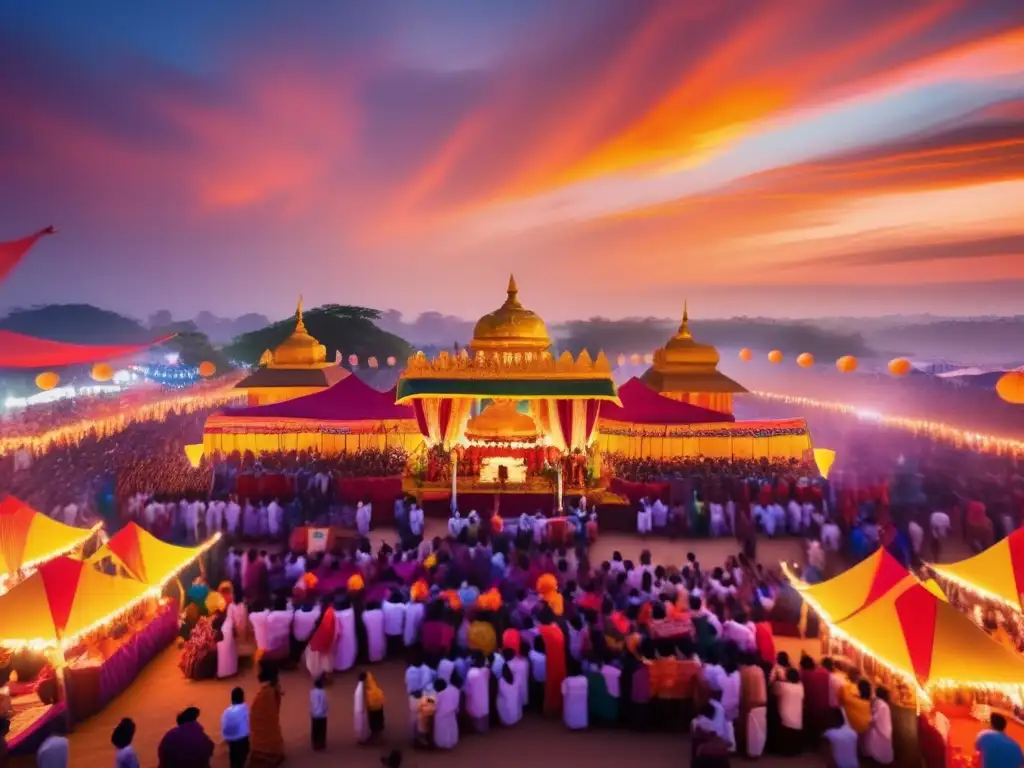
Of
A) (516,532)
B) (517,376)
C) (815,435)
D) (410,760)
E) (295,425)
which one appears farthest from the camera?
(815,435)

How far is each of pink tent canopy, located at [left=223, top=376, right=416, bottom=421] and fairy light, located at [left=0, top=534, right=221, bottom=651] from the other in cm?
821

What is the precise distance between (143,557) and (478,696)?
523cm

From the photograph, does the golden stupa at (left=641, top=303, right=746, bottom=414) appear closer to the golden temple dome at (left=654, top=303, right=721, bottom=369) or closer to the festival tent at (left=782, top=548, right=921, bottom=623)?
the golden temple dome at (left=654, top=303, right=721, bottom=369)

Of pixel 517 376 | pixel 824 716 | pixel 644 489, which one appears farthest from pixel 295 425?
pixel 824 716

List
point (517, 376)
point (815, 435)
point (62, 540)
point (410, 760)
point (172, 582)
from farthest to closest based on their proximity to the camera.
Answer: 1. point (815, 435)
2. point (517, 376)
3. point (62, 540)
4. point (172, 582)
5. point (410, 760)

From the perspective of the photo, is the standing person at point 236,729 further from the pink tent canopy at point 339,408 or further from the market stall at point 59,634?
the pink tent canopy at point 339,408

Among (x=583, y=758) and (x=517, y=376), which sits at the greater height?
(x=517, y=376)

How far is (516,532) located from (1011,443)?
14.6m

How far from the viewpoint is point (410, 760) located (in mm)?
6816

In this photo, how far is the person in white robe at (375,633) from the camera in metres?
8.73

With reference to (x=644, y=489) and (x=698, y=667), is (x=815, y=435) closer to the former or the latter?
(x=644, y=489)

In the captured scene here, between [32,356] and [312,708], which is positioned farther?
[32,356]

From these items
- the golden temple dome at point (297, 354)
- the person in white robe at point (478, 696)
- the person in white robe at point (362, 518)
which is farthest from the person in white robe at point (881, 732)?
the golden temple dome at point (297, 354)

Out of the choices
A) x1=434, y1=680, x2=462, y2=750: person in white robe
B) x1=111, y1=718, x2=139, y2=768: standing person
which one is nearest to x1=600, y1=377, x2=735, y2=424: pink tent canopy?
x1=434, y1=680, x2=462, y2=750: person in white robe
